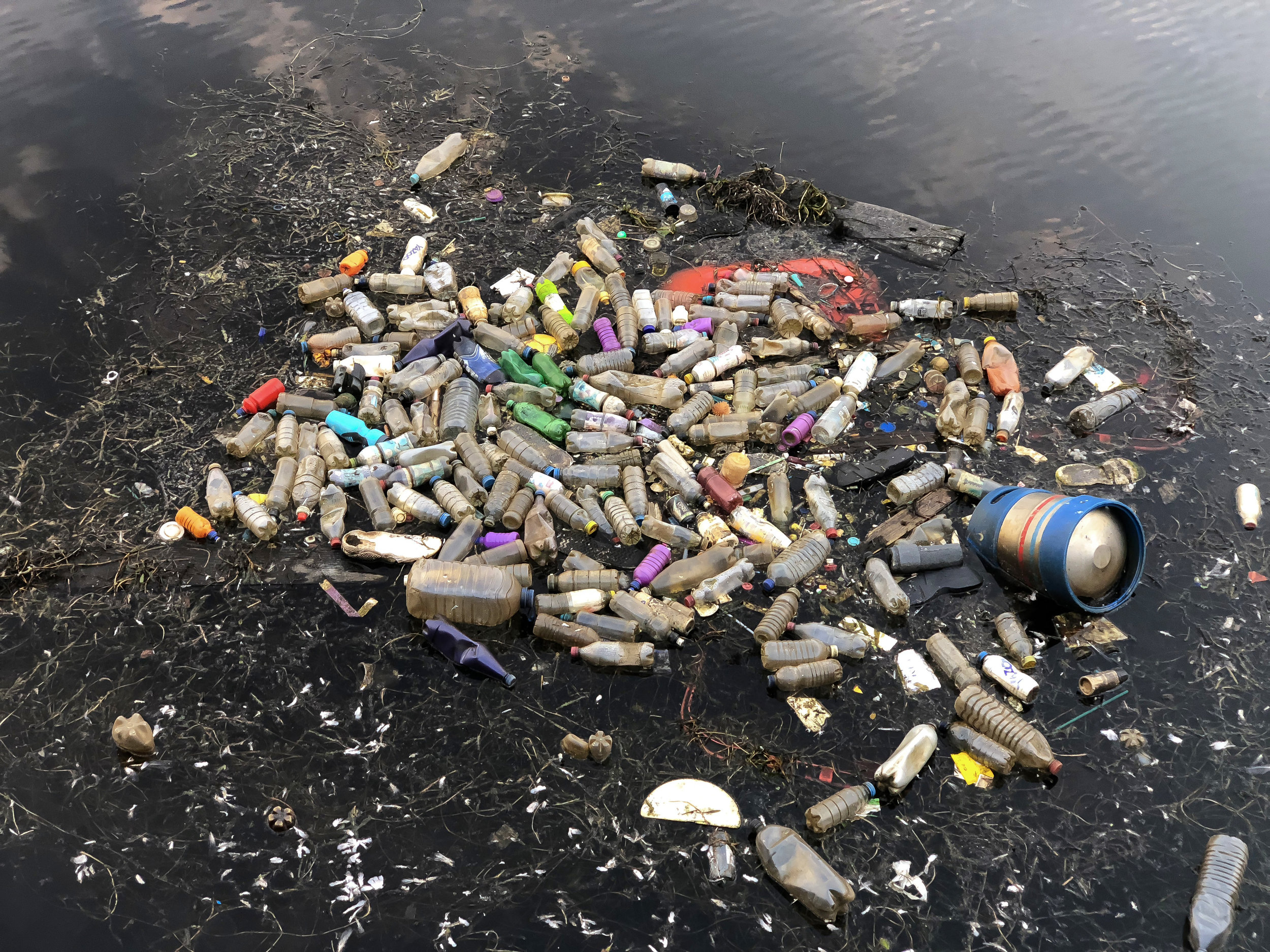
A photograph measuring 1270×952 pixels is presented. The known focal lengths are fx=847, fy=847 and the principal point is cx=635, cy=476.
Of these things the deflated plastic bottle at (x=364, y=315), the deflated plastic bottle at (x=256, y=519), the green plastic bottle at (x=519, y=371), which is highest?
the deflated plastic bottle at (x=364, y=315)

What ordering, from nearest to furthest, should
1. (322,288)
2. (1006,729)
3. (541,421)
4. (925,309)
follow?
(1006,729), (541,421), (322,288), (925,309)

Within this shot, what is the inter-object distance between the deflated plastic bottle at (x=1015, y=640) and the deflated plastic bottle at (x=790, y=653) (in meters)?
0.80

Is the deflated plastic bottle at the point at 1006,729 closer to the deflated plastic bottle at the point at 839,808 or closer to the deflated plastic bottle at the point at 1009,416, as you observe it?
the deflated plastic bottle at the point at 839,808

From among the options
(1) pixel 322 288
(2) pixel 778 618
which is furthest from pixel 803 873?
(1) pixel 322 288

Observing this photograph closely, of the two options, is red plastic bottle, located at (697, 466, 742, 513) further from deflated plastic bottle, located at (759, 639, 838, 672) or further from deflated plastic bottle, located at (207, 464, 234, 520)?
deflated plastic bottle, located at (207, 464, 234, 520)

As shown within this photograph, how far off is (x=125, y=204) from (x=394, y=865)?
6.67 meters

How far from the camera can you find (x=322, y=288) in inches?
268

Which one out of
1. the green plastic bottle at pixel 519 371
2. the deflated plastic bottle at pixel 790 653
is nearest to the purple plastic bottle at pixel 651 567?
the deflated plastic bottle at pixel 790 653

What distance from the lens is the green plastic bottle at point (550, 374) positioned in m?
6.16

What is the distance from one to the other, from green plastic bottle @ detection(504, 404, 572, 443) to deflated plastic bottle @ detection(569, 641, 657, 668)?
1.66m

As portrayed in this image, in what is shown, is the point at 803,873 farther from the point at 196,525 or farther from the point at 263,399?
the point at 263,399

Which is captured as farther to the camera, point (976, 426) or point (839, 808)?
point (976, 426)

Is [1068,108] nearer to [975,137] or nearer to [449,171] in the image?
[975,137]

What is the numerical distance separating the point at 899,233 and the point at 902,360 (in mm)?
1779
